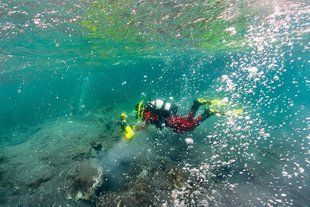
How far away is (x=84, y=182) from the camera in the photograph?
9242 mm

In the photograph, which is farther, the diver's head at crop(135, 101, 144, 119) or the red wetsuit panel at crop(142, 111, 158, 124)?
the red wetsuit panel at crop(142, 111, 158, 124)

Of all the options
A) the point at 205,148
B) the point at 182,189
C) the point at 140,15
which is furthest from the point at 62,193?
the point at 140,15

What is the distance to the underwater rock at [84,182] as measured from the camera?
8.98m

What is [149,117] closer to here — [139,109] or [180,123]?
[139,109]

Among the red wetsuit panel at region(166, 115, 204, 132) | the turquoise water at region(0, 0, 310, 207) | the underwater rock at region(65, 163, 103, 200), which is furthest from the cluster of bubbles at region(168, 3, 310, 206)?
the underwater rock at region(65, 163, 103, 200)

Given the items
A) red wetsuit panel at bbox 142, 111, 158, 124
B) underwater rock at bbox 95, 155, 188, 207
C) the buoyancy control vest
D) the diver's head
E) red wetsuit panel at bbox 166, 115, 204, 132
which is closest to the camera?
underwater rock at bbox 95, 155, 188, 207

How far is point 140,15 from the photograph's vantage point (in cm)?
1320

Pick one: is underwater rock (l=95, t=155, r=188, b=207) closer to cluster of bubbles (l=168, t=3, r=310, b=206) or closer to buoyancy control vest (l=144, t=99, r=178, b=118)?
cluster of bubbles (l=168, t=3, r=310, b=206)

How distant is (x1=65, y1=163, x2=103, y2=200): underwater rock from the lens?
8984 mm

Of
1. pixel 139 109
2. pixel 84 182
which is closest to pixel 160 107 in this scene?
pixel 139 109

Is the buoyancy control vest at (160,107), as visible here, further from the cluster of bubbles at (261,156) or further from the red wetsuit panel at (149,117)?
the cluster of bubbles at (261,156)

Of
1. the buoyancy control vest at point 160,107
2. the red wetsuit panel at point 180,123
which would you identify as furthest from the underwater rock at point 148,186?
the buoyancy control vest at point 160,107

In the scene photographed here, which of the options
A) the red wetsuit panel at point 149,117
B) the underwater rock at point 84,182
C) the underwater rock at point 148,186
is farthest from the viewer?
the red wetsuit panel at point 149,117

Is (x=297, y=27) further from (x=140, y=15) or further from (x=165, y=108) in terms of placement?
(x=165, y=108)
